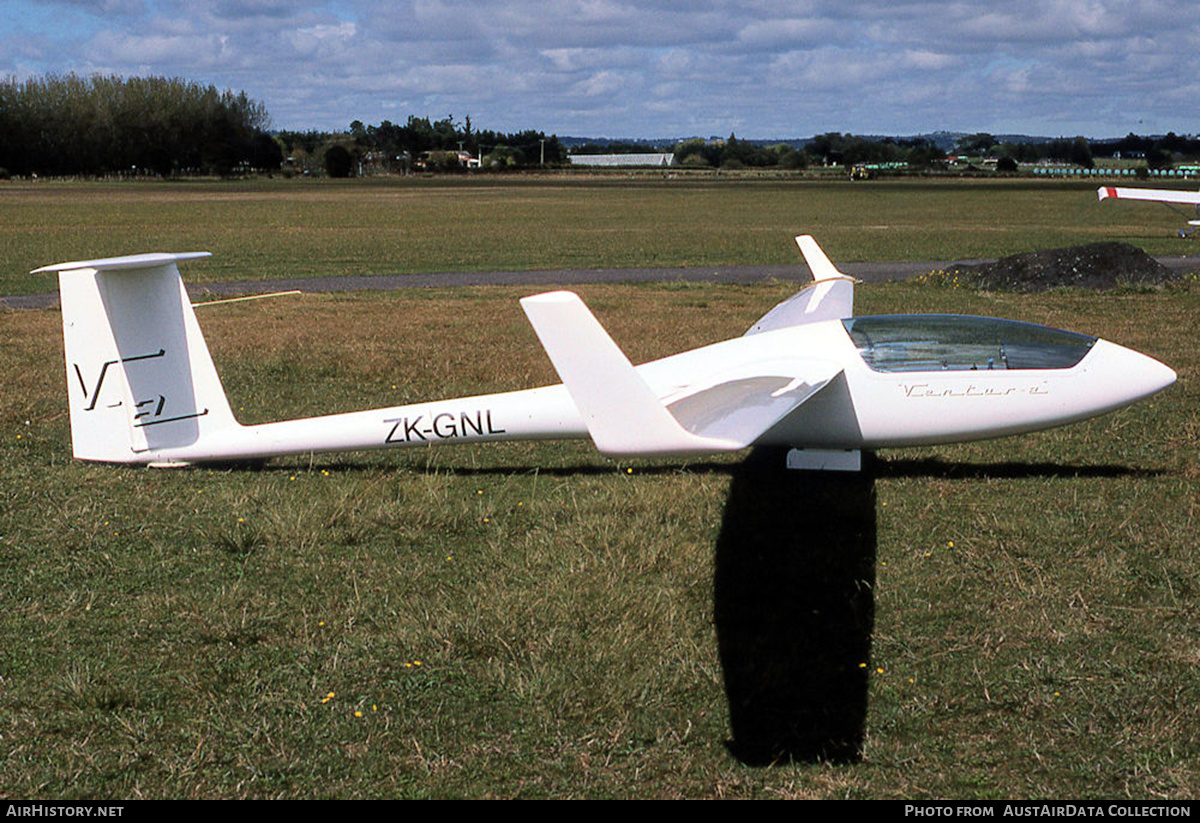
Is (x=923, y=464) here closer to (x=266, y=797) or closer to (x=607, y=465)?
(x=607, y=465)

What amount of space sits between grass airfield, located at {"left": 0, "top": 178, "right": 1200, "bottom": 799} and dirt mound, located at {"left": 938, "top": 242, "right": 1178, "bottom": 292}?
13847mm

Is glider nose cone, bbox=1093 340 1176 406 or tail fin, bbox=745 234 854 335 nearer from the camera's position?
glider nose cone, bbox=1093 340 1176 406

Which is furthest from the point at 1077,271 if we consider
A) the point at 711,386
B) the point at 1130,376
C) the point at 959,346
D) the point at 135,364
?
the point at 135,364

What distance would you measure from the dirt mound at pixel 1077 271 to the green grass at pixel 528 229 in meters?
9.27

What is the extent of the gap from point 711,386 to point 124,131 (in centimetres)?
17191

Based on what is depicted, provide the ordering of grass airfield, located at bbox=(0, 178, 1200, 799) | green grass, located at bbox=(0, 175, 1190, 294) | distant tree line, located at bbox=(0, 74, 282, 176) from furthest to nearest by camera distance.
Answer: distant tree line, located at bbox=(0, 74, 282, 176) < green grass, located at bbox=(0, 175, 1190, 294) < grass airfield, located at bbox=(0, 178, 1200, 799)

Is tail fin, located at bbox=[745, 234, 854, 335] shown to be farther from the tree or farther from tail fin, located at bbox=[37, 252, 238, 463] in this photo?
the tree

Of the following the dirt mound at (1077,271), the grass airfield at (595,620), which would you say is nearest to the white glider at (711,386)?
the grass airfield at (595,620)

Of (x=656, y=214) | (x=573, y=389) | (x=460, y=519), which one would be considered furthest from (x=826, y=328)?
(x=656, y=214)

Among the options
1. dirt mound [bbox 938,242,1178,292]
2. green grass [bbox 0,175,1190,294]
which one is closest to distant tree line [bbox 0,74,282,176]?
green grass [bbox 0,175,1190,294]

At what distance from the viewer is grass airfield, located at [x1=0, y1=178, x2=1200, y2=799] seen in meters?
5.89

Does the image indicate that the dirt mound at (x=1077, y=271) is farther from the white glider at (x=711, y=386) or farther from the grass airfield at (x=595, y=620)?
the white glider at (x=711, y=386)

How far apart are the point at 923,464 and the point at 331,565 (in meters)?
6.26

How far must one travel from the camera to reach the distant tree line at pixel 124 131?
504 ft
